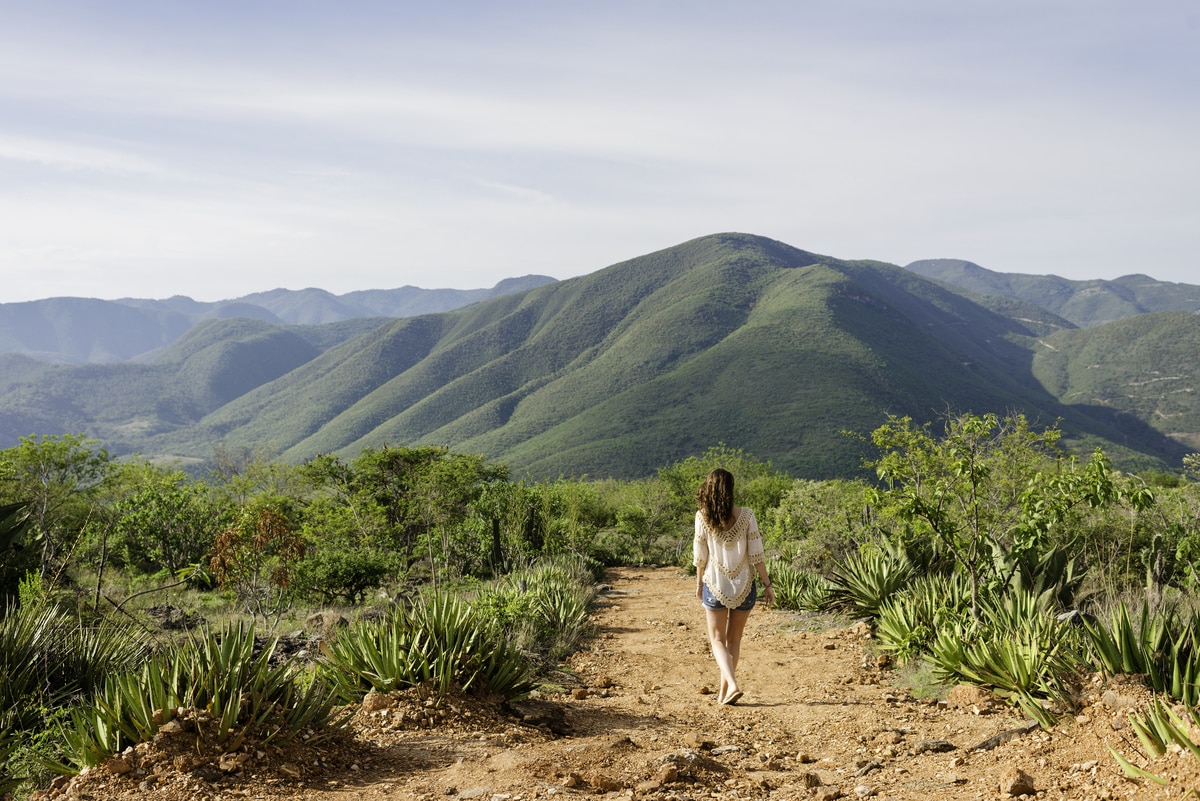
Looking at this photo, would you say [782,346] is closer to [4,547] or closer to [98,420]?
[4,547]

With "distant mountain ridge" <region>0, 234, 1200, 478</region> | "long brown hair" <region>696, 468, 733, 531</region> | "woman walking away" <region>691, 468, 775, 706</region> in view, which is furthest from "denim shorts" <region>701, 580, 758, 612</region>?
"distant mountain ridge" <region>0, 234, 1200, 478</region>

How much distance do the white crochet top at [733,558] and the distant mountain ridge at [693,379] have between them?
46.5 metres

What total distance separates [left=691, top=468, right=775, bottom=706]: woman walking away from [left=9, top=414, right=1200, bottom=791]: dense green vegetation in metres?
1.43

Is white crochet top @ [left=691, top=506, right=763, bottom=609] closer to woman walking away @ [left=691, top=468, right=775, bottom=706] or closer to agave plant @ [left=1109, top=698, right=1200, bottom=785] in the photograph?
woman walking away @ [left=691, top=468, right=775, bottom=706]

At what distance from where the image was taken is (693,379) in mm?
93125

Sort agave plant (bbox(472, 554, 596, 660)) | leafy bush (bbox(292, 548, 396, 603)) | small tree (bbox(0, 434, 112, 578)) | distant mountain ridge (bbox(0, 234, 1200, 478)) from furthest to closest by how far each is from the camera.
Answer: distant mountain ridge (bbox(0, 234, 1200, 478)) → small tree (bbox(0, 434, 112, 578)) → leafy bush (bbox(292, 548, 396, 603)) → agave plant (bbox(472, 554, 596, 660))

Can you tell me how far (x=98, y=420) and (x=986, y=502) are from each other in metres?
217

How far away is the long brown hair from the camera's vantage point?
5848 millimetres

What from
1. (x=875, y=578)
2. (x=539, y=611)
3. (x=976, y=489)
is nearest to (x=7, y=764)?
(x=539, y=611)

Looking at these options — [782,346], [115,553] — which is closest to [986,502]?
[115,553]

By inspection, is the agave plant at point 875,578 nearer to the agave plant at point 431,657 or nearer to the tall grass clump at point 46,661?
the agave plant at point 431,657

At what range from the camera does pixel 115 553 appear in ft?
56.6

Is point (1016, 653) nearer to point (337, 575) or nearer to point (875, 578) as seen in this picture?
point (875, 578)

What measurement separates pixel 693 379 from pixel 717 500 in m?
87.9
